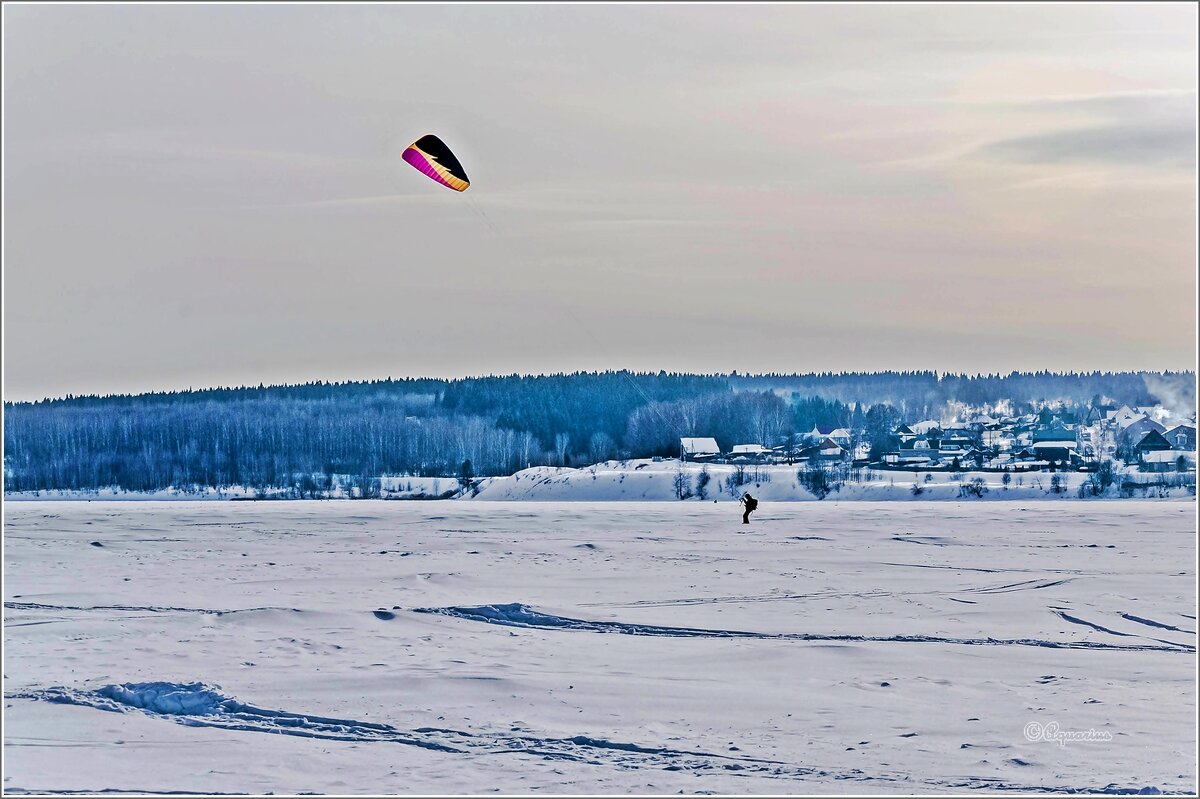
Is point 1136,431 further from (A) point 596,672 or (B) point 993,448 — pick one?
(A) point 596,672

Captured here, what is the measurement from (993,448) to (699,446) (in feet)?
44.2

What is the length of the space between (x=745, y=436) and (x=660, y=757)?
49303 mm

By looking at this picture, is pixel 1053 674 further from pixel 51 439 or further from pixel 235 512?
pixel 51 439

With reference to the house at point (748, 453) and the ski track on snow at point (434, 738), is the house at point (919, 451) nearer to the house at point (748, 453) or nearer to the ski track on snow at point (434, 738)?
the house at point (748, 453)

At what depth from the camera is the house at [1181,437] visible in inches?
1918

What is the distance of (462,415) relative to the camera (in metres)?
62.9

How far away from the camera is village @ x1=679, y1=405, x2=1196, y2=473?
152ft

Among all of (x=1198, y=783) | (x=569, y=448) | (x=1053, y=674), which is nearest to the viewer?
(x=1198, y=783)

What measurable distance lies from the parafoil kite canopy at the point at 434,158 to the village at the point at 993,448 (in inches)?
1162

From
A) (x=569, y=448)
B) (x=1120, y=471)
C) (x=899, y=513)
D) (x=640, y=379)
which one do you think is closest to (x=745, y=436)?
(x=569, y=448)

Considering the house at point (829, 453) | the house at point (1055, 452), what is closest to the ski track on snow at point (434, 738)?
the house at point (829, 453)

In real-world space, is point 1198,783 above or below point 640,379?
below

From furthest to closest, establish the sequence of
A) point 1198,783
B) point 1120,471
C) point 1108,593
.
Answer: point 1120,471 < point 1108,593 < point 1198,783

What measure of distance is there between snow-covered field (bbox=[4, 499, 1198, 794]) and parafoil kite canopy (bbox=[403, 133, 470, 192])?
451 cm
